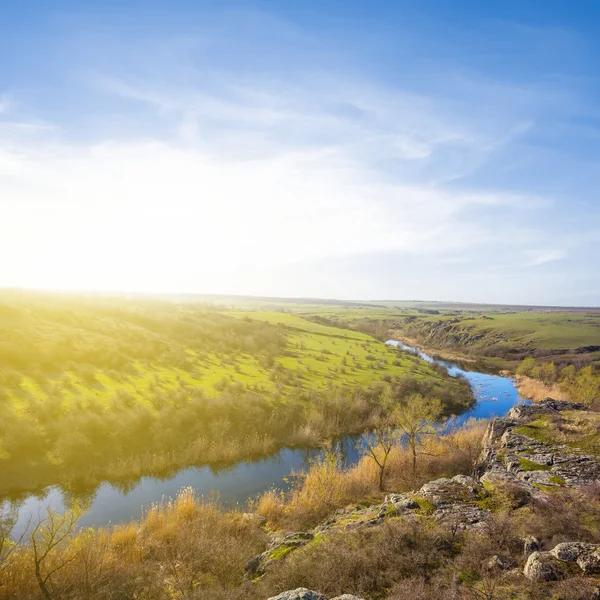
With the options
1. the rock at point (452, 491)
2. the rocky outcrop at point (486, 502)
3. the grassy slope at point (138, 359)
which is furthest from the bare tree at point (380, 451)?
the grassy slope at point (138, 359)

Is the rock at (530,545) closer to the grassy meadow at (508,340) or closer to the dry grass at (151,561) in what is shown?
the dry grass at (151,561)

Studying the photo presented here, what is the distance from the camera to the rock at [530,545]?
40.1ft

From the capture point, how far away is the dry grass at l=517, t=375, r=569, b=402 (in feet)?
202

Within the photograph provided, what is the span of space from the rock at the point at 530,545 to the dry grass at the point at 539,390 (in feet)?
185

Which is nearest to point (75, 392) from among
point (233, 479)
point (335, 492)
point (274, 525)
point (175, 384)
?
point (175, 384)

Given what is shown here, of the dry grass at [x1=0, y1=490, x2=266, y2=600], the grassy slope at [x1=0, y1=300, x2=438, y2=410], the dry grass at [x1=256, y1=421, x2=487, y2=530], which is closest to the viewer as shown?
the dry grass at [x1=0, y1=490, x2=266, y2=600]

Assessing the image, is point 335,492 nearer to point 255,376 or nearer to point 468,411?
point 255,376

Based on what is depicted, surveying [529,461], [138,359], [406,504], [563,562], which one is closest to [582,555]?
[563,562]

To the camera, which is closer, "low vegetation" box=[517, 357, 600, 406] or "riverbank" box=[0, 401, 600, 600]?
"riverbank" box=[0, 401, 600, 600]

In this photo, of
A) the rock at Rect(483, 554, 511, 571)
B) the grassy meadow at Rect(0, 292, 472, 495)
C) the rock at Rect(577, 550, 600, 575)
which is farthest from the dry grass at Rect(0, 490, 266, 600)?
the rock at Rect(577, 550, 600, 575)

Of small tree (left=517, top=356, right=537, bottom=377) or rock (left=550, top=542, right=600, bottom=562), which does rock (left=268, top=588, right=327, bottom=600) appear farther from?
small tree (left=517, top=356, right=537, bottom=377)

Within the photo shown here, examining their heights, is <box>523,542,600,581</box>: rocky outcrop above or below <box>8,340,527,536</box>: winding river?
above

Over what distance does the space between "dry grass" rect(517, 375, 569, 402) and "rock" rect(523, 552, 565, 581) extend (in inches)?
2304

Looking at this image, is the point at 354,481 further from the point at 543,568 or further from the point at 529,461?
the point at 543,568
